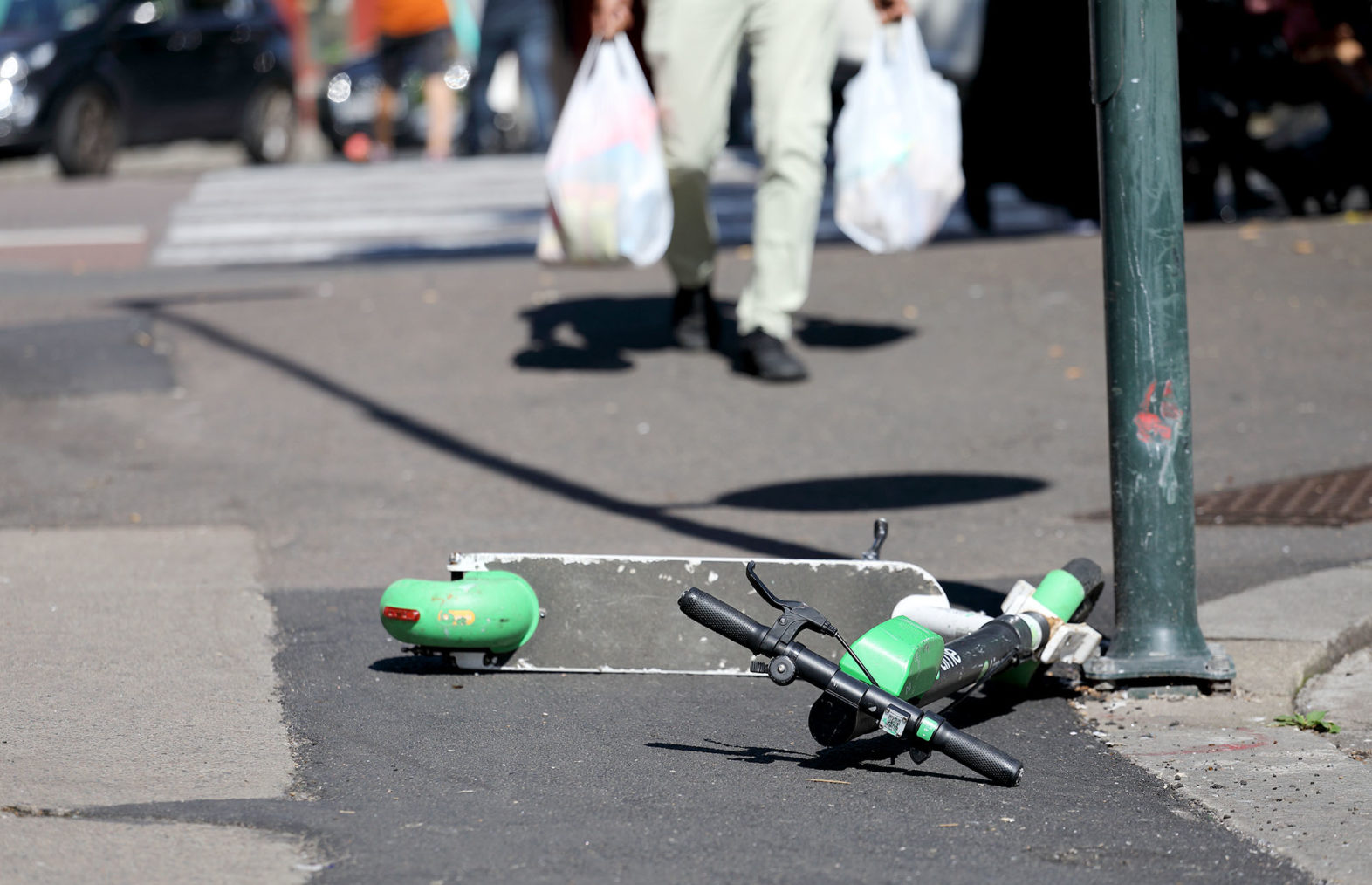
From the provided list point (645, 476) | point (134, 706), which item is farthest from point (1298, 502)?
point (134, 706)

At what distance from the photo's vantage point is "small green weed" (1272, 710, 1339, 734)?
312 cm

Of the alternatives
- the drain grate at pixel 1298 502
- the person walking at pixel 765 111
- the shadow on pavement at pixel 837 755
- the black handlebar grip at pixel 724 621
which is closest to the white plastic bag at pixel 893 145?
the person walking at pixel 765 111

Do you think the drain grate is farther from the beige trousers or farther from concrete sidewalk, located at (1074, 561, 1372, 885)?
the beige trousers

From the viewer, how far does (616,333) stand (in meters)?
6.90

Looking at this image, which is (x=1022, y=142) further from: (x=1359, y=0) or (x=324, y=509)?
(x=324, y=509)

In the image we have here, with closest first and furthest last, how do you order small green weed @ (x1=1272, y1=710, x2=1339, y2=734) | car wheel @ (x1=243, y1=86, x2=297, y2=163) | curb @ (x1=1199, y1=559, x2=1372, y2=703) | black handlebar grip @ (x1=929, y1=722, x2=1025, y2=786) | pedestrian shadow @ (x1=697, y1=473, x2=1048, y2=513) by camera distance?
black handlebar grip @ (x1=929, y1=722, x2=1025, y2=786) → small green weed @ (x1=1272, y1=710, x2=1339, y2=734) → curb @ (x1=1199, y1=559, x2=1372, y2=703) → pedestrian shadow @ (x1=697, y1=473, x2=1048, y2=513) → car wheel @ (x1=243, y1=86, x2=297, y2=163)

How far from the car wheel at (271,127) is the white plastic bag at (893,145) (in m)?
12.1

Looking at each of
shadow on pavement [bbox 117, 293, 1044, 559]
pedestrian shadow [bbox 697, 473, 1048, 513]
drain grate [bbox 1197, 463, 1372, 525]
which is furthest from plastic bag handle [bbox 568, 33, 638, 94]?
drain grate [bbox 1197, 463, 1372, 525]

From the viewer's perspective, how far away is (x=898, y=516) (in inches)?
185

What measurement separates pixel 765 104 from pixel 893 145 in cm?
52

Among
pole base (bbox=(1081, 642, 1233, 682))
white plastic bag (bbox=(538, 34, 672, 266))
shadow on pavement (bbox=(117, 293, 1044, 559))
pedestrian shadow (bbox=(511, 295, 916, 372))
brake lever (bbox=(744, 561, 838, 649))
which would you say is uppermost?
white plastic bag (bbox=(538, 34, 672, 266))

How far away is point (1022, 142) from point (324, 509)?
19.2ft

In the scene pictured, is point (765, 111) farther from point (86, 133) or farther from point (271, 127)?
point (271, 127)

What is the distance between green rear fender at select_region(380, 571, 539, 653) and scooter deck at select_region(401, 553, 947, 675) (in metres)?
0.07
